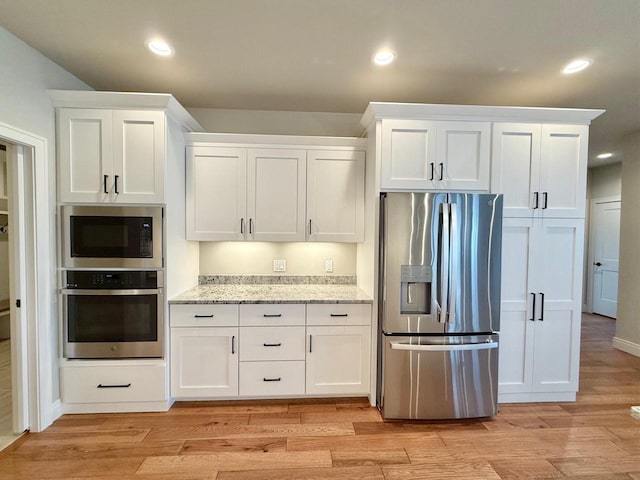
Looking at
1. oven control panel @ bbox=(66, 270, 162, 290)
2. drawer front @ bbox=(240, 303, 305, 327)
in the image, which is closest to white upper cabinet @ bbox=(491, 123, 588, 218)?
drawer front @ bbox=(240, 303, 305, 327)

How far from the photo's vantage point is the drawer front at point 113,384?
7.39ft

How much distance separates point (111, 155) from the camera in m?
2.23

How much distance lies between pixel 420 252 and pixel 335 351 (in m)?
1.06

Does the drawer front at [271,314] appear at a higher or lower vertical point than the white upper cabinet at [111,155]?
lower

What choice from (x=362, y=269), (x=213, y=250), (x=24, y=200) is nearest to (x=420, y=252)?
(x=362, y=269)

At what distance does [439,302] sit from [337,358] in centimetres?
93

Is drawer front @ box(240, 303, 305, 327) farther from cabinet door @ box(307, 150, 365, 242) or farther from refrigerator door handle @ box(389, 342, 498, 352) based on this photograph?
refrigerator door handle @ box(389, 342, 498, 352)

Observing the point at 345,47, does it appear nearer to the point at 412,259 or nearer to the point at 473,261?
the point at 412,259

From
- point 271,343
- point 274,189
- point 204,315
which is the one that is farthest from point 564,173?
point 204,315

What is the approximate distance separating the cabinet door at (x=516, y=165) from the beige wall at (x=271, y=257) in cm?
140

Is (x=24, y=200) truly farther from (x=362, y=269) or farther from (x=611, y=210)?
(x=611, y=210)

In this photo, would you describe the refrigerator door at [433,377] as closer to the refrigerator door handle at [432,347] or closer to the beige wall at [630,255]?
the refrigerator door handle at [432,347]

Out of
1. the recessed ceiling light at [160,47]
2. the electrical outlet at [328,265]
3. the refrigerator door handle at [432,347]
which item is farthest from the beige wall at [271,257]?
the recessed ceiling light at [160,47]

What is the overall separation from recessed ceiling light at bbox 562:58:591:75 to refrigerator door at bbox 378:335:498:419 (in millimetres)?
2136
